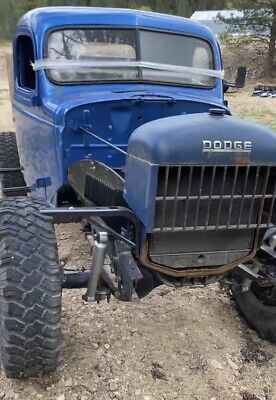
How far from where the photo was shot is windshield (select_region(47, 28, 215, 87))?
4.66 meters

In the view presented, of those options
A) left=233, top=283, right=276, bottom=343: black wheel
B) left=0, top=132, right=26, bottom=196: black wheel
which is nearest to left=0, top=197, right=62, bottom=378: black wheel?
left=233, top=283, right=276, bottom=343: black wheel

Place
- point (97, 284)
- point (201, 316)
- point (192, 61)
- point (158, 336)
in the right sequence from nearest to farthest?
1. point (97, 284)
2. point (158, 336)
3. point (201, 316)
4. point (192, 61)

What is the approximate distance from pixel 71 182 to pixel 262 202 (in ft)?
5.10

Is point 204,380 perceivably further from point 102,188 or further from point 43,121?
point 43,121

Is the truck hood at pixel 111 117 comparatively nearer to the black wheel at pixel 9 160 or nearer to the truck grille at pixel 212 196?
the truck grille at pixel 212 196

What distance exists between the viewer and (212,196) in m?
2.98

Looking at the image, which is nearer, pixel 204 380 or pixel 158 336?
pixel 204 380

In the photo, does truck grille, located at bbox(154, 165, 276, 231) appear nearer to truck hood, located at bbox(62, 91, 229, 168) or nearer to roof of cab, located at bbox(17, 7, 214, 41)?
truck hood, located at bbox(62, 91, 229, 168)

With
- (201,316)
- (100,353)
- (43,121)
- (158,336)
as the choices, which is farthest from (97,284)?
(43,121)

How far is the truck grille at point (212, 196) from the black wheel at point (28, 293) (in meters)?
0.65

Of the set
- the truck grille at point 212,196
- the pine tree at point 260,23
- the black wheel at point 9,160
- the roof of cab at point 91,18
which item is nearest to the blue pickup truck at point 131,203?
the truck grille at point 212,196

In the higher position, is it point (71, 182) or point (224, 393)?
point (71, 182)

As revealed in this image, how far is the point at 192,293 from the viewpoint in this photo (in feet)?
15.0

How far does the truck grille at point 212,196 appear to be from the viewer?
2.91m
